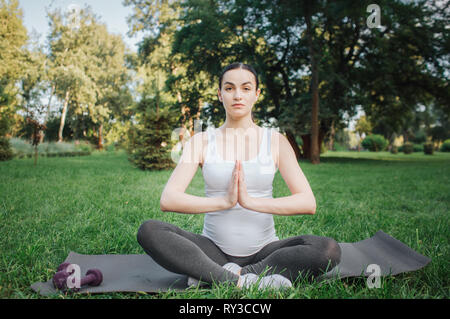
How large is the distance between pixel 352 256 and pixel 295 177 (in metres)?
1.08

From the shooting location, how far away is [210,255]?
6.43 ft

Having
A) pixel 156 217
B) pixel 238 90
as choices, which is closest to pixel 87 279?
pixel 238 90

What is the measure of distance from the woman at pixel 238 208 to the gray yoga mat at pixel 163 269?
0.82 feet

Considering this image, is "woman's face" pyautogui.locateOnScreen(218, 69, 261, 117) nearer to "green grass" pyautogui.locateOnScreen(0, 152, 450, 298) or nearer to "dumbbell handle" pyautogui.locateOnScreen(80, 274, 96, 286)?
"green grass" pyautogui.locateOnScreen(0, 152, 450, 298)

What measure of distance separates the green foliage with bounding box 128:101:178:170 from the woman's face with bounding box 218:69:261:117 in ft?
26.4

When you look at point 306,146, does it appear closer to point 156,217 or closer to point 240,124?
point 156,217

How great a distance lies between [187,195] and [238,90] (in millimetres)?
762

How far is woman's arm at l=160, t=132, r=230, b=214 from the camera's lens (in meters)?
1.74

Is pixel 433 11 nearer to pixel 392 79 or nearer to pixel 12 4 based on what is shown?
pixel 392 79

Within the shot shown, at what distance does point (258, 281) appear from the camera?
5.72 feet

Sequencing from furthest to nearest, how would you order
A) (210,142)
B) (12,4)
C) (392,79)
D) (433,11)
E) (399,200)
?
(12,4) < (392,79) < (433,11) < (399,200) < (210,142)

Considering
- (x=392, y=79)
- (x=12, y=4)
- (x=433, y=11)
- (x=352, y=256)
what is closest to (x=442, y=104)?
(x=392, y=79)
